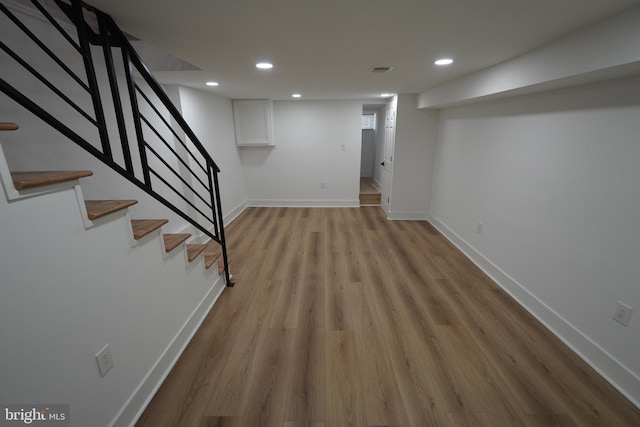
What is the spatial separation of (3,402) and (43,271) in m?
0.43

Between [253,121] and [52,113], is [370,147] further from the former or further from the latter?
[52,113]

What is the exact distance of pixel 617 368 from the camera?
1.65 m

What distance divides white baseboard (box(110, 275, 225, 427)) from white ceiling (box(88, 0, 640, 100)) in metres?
1.96

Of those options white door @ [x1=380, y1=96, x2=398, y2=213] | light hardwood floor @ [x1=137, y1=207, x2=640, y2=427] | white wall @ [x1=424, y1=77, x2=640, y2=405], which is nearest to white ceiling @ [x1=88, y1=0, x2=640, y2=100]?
white wall @ [x1=424, y1=77, x2=640, y2=405]

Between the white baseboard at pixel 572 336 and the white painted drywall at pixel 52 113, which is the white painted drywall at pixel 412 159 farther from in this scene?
the white painted drywall at pixel 52 113

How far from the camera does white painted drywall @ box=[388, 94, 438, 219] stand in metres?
4.35

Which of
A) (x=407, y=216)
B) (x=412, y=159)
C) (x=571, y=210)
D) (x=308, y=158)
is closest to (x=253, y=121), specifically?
(x=308, y=158)

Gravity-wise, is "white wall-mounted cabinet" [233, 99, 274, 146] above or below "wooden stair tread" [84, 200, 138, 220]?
above

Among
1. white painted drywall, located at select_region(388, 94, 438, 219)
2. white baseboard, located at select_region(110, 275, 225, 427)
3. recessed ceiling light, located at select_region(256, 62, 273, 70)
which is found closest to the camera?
white baseboard, located at select_region(110, 275, 225, 427)

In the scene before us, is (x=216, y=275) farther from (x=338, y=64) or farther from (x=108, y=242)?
(x=338, y=64)

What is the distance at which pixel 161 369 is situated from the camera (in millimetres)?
1712

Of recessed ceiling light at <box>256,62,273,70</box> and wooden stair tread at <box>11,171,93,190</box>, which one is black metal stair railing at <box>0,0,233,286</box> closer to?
wooden stair tread at <box>11,171,93,190</box>

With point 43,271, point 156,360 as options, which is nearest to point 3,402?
point 43,271

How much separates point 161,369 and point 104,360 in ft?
1.70
